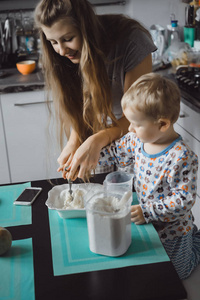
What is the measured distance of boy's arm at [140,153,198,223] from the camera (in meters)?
1.02

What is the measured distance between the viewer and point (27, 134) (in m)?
2.55

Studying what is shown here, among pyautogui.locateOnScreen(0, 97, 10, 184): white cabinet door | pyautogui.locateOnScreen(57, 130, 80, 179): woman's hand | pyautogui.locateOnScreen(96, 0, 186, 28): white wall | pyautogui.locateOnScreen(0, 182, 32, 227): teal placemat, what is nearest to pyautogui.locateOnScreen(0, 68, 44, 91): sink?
pyautogui.locateOnScreen(0, 97, 10, 184): white cabinet door

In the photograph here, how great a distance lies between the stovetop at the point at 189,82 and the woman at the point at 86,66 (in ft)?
1.88

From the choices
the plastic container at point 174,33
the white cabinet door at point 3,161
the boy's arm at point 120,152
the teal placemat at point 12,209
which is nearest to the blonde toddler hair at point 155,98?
the boy's arm at point 120,152

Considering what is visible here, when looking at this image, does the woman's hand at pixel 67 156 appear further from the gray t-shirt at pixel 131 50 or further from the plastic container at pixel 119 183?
the gray t-shirt at pixel 131 50

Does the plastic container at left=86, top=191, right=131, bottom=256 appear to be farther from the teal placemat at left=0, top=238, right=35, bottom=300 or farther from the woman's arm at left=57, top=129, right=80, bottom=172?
the woman's arm at left=57, top=129, right=80, bottom=172

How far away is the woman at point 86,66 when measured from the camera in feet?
3.86

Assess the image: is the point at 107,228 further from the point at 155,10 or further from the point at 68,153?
the point at 155,10

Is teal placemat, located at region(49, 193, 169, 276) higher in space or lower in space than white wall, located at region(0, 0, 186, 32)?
lower

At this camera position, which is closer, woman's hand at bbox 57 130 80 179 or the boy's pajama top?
the boy's pajama top

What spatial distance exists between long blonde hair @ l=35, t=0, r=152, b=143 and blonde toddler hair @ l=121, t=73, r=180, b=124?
28 cm

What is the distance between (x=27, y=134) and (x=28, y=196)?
143 centimetres

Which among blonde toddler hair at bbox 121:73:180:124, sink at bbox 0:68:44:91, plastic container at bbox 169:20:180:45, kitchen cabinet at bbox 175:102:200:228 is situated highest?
blonde toddler hair at bbox 121:73:180:124

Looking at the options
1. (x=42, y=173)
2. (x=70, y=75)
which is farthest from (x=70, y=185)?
(x=42, y=173)
